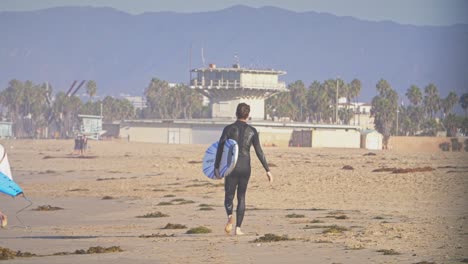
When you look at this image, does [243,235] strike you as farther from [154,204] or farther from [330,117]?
[330,117]

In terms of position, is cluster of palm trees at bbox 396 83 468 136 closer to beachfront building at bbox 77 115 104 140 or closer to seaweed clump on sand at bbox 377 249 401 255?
beachfront building at bbox 77 115 104 140

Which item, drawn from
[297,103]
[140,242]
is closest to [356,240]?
[140,242]

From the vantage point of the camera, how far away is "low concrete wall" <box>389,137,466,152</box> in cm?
9551

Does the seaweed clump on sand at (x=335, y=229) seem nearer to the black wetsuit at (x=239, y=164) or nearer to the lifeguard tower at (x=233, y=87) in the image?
the black wetsuit at (x=239, y=164)

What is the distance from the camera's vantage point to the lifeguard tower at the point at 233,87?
352ft

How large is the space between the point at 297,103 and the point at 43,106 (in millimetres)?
46750

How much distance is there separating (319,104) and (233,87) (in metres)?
53.9

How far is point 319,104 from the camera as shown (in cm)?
15938

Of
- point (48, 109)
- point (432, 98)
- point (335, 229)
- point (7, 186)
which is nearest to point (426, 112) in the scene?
point (432, 98)

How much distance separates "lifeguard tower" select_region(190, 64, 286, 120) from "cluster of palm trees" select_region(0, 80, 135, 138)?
245 ft

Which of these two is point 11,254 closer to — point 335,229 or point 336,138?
point 335,229

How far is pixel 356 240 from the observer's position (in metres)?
13.8

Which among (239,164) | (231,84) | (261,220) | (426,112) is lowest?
(261,220)

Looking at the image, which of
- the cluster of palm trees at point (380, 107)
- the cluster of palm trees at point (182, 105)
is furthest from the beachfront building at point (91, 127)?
the cluster of palm trees at point (182, 105)
